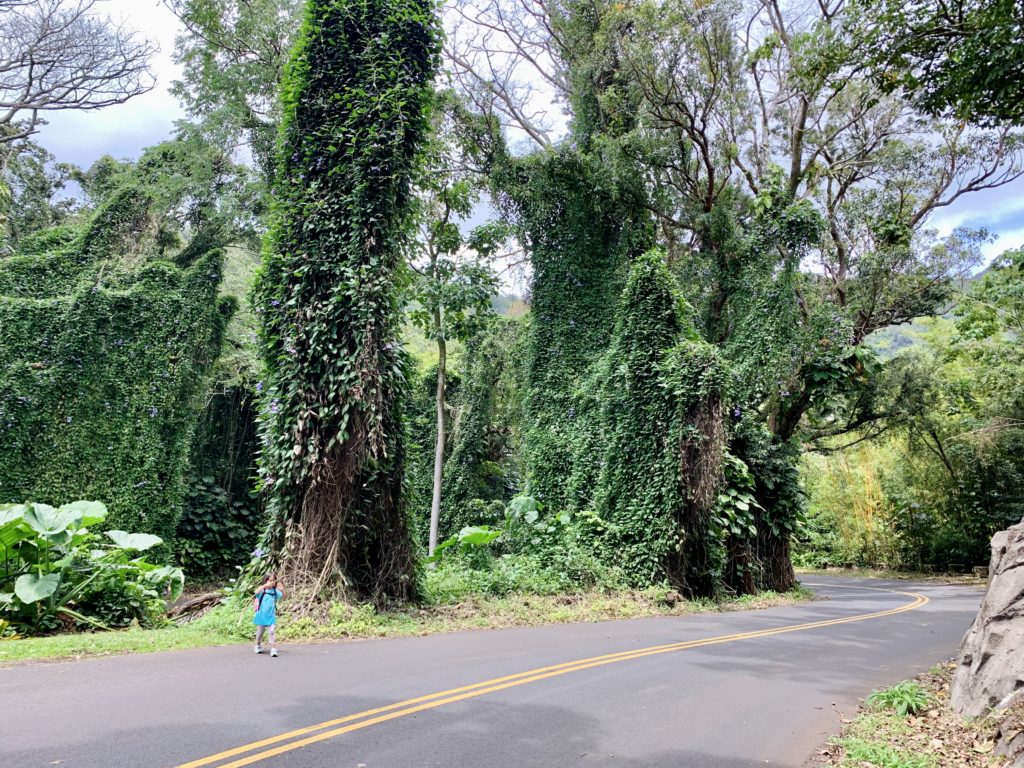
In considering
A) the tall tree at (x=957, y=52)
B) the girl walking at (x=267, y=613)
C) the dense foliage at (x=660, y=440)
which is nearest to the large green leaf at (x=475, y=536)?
the dense foliage at (x=660, y=440)

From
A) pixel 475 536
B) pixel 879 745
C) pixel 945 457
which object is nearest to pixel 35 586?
pixel 475 536

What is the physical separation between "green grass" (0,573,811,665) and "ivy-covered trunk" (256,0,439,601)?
539 millimetres

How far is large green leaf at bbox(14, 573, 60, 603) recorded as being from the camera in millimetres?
7441

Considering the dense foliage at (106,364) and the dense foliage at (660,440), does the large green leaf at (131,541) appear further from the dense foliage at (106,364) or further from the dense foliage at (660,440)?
the dense foliage at (660,440)

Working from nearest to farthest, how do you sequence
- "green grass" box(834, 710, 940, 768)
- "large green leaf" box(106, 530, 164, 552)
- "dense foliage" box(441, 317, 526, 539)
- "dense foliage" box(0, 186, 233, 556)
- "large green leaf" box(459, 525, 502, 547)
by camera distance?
"green grass" box(834, 710, 940, 768) < "large green leaf" box(106, 530, 164, 552) < "large green leaf" box(459, 525, 502, 547) < "dense foliage" box(0, 186, 233, 556) < "dense foliage" box(441, 317, 526, 539)

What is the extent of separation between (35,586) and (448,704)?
5.69 m

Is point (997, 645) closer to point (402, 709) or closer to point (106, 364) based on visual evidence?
point (402, 709)

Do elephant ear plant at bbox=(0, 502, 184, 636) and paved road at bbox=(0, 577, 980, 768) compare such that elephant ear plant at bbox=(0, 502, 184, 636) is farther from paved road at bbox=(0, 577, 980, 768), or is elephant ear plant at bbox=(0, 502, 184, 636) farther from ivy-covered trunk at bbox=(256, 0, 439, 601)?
paved road at bbox=(0, 577, 980, 768)

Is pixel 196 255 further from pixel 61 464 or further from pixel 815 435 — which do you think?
pixel 815 435

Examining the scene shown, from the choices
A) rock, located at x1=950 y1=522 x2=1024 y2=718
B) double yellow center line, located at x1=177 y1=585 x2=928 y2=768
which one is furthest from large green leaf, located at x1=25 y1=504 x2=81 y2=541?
rock, located at x1=950 y1=522 x2=1024 y2=718

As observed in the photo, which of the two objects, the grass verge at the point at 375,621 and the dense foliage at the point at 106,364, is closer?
the grass verge at the point at 375,621

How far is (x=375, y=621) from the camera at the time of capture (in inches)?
341

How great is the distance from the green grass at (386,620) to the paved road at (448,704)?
1.64ft

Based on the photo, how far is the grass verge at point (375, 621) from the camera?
677cm
